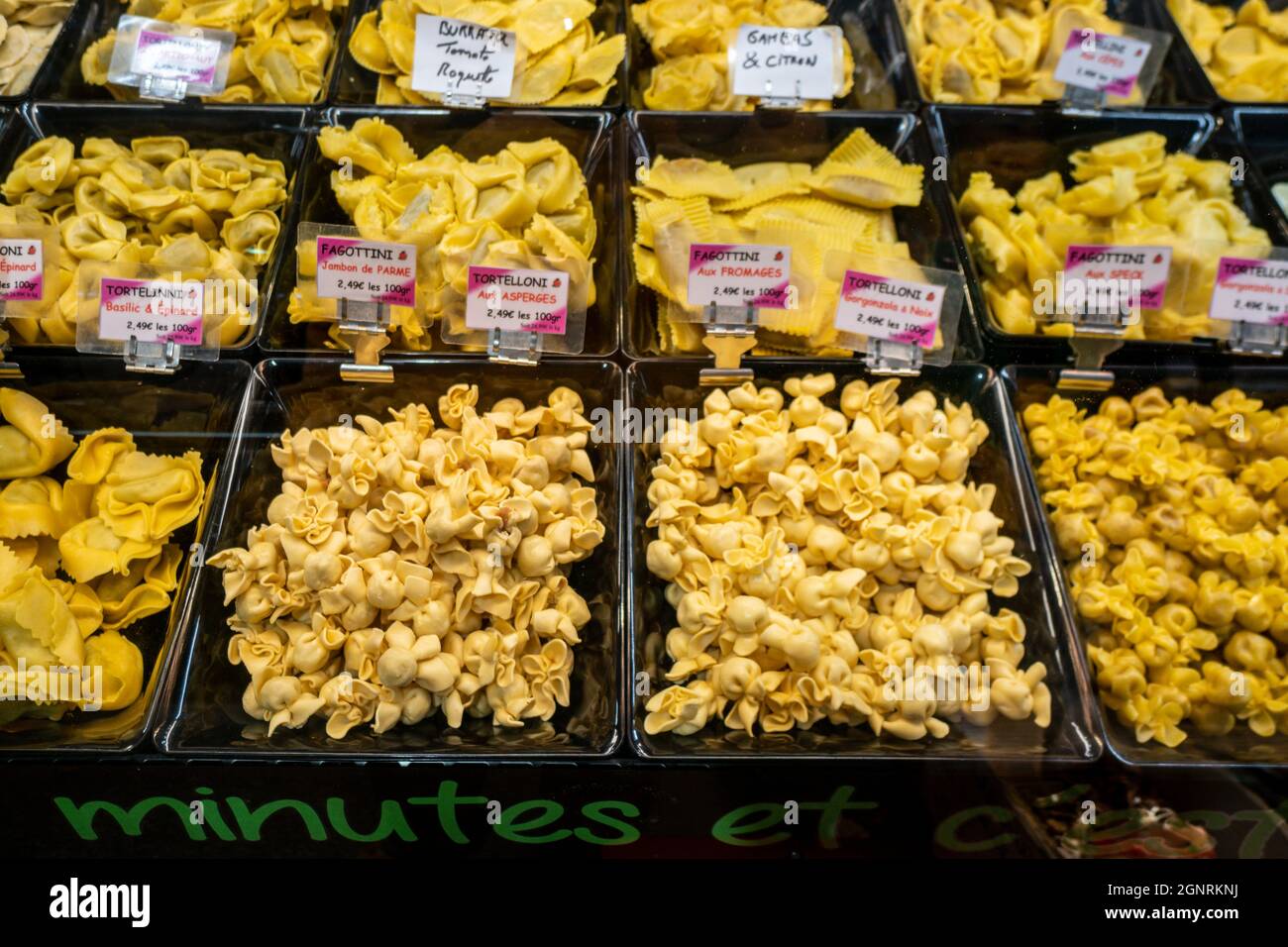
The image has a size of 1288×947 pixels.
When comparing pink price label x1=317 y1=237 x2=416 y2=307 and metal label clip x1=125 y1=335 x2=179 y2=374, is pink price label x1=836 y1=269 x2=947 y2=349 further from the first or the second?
metal label clip x1=125 y1=335 x2=179 y2=374

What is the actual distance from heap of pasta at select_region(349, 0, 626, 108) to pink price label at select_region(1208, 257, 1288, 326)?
1.16m

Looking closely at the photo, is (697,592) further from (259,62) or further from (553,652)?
(259,62)

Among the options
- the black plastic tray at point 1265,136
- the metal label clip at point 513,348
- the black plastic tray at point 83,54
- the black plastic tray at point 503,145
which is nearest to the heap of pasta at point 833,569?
the metal label clip at point 513,348

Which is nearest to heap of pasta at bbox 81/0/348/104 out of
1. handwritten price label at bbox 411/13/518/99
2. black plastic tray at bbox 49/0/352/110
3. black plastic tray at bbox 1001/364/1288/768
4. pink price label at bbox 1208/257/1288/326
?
black plastic tray at bbox 49/0/352/110

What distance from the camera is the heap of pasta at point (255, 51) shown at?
6.07 feet

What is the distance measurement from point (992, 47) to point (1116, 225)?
1.68 feet

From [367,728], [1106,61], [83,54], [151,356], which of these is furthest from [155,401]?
[1106,61]

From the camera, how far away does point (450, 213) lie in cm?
156

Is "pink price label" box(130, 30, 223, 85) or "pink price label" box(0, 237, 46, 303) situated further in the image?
"pink price label" box(130, 30, 223, 85)

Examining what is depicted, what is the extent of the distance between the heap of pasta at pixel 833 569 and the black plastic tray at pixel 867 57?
800mm

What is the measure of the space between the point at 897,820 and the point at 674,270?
2.94ft

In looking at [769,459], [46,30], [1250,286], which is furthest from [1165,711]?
[46,30]

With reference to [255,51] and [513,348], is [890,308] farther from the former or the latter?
[255,51]

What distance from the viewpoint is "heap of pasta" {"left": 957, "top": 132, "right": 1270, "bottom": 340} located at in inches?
61.2
